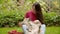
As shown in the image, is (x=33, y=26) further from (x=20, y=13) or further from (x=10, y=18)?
(x=20, y=13)

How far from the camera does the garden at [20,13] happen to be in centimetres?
1034

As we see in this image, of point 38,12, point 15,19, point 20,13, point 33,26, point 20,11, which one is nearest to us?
point 33,26

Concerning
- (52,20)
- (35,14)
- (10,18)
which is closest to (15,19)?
(10,18)

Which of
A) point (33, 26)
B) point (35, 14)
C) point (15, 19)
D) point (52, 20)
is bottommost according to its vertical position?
point (52, 20)

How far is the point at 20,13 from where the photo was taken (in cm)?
1127

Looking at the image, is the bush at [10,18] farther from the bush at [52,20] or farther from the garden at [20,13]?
the bush at [52,20]

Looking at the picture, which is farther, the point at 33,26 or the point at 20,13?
the point at 20,13

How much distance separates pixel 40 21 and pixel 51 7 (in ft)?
20.6

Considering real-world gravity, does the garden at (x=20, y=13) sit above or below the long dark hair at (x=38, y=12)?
below

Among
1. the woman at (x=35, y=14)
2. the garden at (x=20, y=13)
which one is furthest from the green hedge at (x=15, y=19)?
the woman at (x=35, y=14)

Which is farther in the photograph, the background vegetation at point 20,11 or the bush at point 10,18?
the background vegetation at point 20,11

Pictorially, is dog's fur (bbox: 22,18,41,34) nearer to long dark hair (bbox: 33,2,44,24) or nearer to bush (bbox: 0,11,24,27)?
long dark hair (bbox: 33,2,44,24)

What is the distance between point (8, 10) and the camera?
1145 centimetres

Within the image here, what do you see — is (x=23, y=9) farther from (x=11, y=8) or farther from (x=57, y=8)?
(x=57, y=8)
